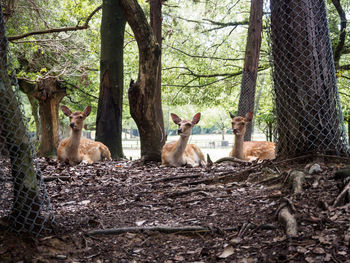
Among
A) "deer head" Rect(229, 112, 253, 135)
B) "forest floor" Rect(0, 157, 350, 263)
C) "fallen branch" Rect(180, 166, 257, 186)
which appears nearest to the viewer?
"forest floor" Rect(0, 157, 350, 263)

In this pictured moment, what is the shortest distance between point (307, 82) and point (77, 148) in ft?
19.2

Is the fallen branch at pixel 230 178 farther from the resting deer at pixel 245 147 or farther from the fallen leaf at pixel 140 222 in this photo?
the resting deer at pixel 245 147

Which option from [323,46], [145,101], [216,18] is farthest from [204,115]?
[323,46]

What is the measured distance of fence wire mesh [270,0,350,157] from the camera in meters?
4.47

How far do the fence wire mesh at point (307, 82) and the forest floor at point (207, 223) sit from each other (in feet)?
0.90

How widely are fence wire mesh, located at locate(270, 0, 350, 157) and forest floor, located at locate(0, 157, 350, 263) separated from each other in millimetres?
274

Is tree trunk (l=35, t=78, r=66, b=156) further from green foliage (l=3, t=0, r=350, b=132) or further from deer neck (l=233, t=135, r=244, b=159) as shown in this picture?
deer neck (l=233, t=135, r=244, b=159)

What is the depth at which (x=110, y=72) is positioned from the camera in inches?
355

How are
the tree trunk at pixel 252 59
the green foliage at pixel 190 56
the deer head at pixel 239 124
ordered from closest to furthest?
the deer head at pixel 239 124, the tree trunk at pixel 252 59, the green foliage at pixel 190 56

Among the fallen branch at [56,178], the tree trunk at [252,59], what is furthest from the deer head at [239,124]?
the fallen branch at [56,178]

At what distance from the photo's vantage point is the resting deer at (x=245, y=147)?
8.23 m

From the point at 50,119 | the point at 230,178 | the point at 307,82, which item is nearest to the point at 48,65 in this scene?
the point at 50,119

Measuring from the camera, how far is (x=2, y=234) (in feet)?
9.53

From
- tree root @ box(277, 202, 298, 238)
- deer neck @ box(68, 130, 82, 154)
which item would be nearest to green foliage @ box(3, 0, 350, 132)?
deer neck @ box(68, 130, 82, 154)
